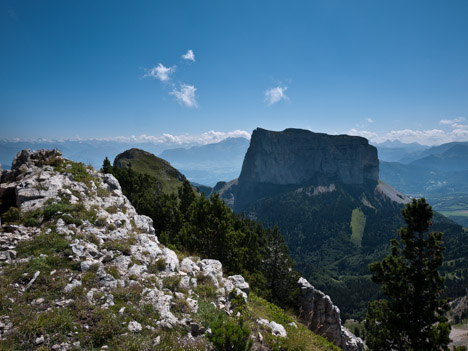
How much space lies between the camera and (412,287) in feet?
51.2

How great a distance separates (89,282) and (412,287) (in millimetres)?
19481

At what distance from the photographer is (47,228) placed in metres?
11.2

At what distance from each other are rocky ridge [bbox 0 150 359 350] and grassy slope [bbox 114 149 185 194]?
107385 mm

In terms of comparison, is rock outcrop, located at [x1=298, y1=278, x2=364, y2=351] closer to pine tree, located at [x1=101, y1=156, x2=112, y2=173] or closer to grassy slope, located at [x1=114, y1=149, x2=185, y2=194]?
pine tree, located at [x1=101, y1=156, x2=112, y2=173]

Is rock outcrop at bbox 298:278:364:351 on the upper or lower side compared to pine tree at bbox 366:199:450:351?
lower

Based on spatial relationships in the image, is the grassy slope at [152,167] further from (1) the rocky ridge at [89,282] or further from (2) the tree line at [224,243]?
(1) the rocky ridge at [89,282]

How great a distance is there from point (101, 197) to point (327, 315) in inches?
1134

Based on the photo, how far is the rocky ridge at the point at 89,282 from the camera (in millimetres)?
6418

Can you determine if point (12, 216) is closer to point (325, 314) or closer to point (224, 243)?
point (224, 243)

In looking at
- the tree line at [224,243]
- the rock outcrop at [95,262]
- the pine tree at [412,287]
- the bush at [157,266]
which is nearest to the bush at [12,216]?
the rock outcrop at [95,262]

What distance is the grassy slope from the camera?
126 m

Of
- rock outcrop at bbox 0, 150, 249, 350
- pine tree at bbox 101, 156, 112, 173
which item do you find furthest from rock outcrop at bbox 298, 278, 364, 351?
pine tree at bbox 101, 156, 112, 173

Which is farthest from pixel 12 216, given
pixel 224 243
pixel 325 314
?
pixel 325 314

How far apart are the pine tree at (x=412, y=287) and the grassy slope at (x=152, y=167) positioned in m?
110
